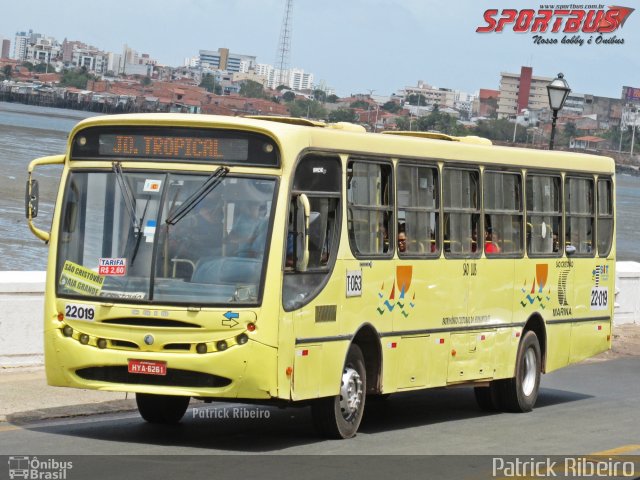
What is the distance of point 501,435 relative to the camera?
543 inches

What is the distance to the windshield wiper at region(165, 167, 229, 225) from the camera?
11.6m

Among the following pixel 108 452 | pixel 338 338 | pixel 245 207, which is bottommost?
pixel 108 452

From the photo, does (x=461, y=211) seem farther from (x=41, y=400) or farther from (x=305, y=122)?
(x=41, y=400)

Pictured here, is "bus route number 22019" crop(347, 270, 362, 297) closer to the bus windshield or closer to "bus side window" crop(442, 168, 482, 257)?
the bus windshield

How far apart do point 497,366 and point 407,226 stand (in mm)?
2506

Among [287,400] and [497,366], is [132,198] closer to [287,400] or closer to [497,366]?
[287,400]

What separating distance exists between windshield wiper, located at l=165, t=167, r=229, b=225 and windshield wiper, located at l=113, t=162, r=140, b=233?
0.87 ft

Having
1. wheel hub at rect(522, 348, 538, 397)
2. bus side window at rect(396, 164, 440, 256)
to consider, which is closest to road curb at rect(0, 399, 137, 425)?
bus side window at rect(396, 164, 440, 256)

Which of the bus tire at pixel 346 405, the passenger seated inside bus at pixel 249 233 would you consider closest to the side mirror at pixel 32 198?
the passenger seated inside bus at pixel 249 233

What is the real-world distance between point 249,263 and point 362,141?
1.99 meters

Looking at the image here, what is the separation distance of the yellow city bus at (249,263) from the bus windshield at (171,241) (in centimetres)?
1

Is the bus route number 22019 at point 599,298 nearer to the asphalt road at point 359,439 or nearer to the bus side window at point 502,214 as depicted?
the asphalt road at point 359,439

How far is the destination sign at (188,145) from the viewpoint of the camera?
11.8 meters

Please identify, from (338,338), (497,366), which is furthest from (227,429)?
(497,366)
